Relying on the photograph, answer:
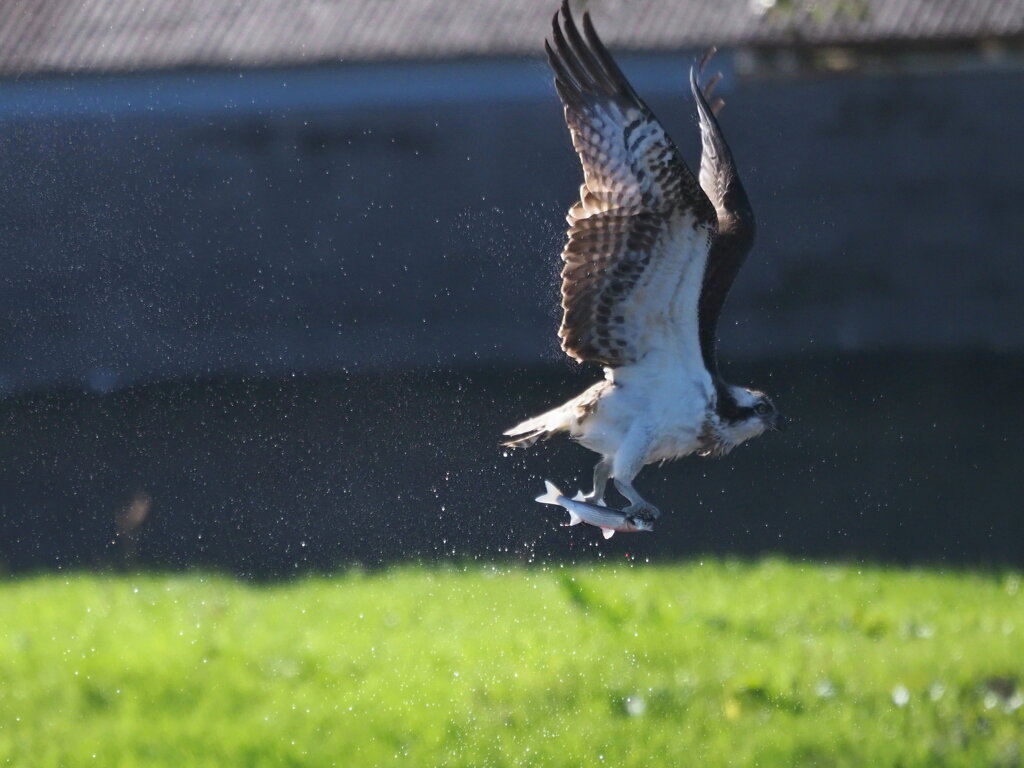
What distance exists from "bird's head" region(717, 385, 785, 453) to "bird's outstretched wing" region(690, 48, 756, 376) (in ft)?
0.46

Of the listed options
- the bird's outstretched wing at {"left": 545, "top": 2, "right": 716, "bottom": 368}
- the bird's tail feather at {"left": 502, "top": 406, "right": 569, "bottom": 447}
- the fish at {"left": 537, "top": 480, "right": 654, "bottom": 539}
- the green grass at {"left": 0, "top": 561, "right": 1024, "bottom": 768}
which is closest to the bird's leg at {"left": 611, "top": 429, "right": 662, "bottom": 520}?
the fish at {"left": 537, "top": 480, "right": 654, "bottom": 539}

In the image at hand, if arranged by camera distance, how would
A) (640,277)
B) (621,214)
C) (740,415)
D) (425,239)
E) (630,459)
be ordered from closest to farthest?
(621,214)
(640,277)
(630,459)
(740,415)
(425,239)

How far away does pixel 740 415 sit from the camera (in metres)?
5.75

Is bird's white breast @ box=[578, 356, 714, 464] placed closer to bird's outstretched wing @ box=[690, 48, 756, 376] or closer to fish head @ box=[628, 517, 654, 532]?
bird's outstretched wing @ box=[690, 48, 756, 376]

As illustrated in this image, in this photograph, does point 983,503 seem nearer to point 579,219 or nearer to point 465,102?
point 579,219

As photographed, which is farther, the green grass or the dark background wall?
the dark background wall

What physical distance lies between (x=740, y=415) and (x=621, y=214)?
100 centimetres

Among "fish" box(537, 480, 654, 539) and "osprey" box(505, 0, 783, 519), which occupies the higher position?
"osprey" box(505, 0, 783, 519)

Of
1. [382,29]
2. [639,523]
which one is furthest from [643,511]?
[382,29]

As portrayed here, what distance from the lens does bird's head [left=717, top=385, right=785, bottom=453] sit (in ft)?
18.7

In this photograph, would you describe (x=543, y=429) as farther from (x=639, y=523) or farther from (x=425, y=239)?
(x=425, y=239)

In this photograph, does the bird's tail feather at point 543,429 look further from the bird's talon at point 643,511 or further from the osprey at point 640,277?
the bird's talon at point 643,511

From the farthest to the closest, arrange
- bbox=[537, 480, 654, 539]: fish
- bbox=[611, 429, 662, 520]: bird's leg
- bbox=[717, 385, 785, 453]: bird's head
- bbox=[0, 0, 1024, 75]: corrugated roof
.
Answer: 1. bbox=[0, 0, 1024, 75]: corrugated roof
2. bbox=[717, 385, 785, 453]: bird's head
3. bbox=[611, 429, 662, 520]: bird's leg
4. bbox=[537, 480, 654, 539]: fish

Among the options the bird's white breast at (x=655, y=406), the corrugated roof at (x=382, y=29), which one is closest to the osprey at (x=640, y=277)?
the bird's white breast at (x=655, y=406)
